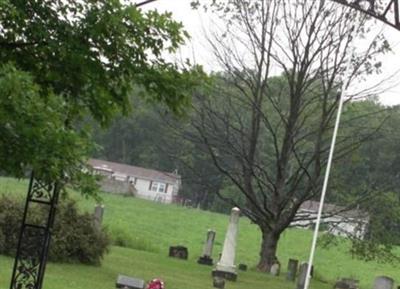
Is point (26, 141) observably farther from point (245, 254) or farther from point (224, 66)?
point (245, 254)

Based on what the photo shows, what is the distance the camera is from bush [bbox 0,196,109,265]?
17219 millimetres

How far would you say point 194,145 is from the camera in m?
32.2

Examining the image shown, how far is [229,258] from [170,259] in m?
3.88

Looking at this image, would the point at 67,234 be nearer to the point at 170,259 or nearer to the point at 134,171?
the point at 170,259

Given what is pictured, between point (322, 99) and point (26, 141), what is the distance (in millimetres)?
22441

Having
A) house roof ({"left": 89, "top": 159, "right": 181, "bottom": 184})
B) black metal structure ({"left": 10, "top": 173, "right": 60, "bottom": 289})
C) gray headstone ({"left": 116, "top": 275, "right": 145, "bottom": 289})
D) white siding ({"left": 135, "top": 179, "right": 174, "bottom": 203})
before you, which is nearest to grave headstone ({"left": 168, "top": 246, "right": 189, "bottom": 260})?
gray headstone ({"left": 116, "top": 275, "right": 145, "bottom": 289})

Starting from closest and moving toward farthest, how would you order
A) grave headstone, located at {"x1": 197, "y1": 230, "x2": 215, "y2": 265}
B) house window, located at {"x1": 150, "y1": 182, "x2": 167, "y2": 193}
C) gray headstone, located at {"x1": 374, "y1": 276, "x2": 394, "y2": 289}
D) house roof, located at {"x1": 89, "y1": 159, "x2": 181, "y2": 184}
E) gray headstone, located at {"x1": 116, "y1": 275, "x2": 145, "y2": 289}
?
1. gray headstone, located at {"x1": 116, "y1": 275, "x2": 145, "y2": 289}
2. gray headstone, located at {"x1": 374, "y1": 276, "x2": 394, "y2": 289}
3. grave headstone, located at {"x1": 197, "y1": 230, "x2": 215, "y2": 265}
4. house roof, located at {"x1": 89, "y1": 159, "x2": 181, "y2": 184}
5. house window, located at {"x1": 150, "y1": 182, "x2": 167, "y2": 193}

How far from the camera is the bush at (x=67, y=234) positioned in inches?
678

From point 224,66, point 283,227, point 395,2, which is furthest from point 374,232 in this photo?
point 395,2

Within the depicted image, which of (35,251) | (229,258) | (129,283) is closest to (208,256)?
(229,258)

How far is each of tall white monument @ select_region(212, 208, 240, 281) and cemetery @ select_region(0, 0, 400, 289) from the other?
0.17 ft

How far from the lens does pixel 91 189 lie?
429cm

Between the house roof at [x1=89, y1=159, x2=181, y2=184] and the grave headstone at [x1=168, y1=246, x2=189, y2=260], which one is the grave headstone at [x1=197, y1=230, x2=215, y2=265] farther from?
the house roof at [x1=89, y1=159, x2=181, y2=184]

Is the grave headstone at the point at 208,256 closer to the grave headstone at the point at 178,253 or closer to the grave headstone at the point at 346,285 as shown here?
the grave headstone at the point at 178,253
